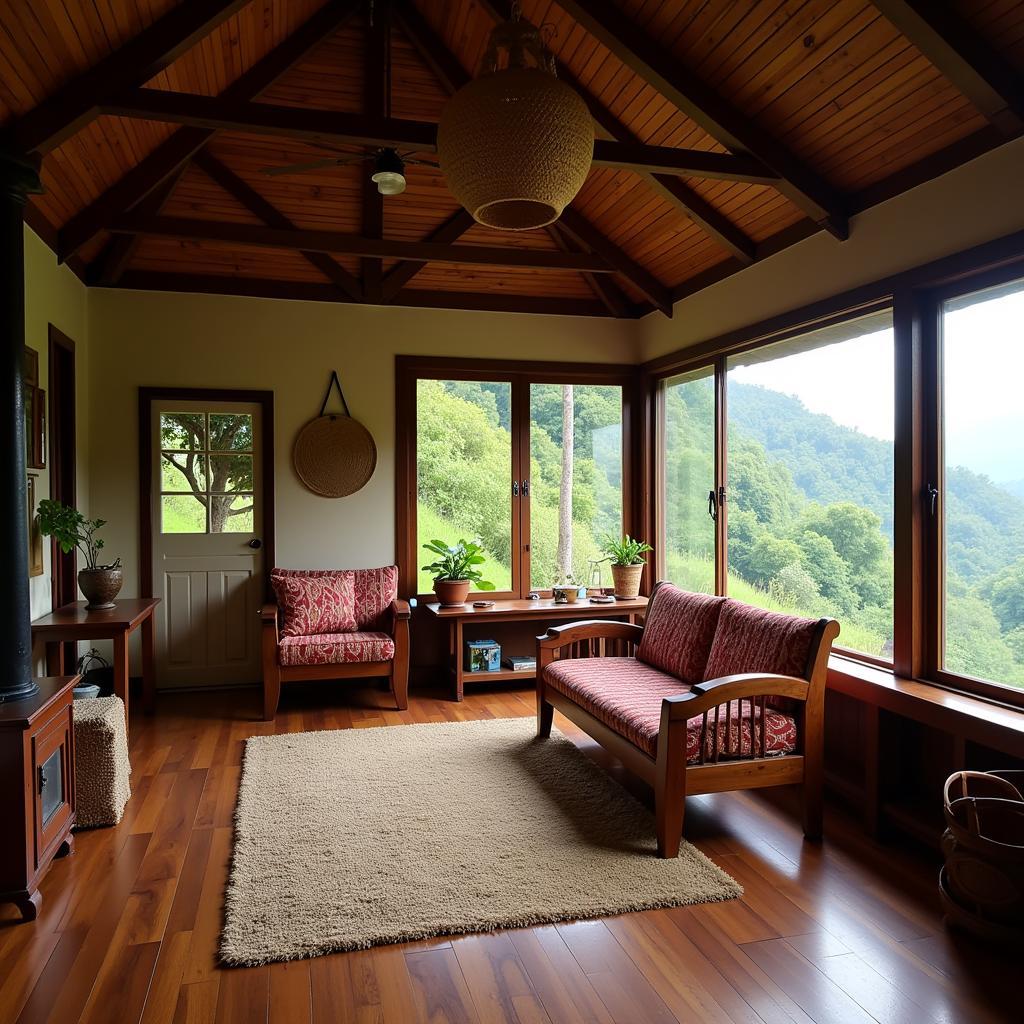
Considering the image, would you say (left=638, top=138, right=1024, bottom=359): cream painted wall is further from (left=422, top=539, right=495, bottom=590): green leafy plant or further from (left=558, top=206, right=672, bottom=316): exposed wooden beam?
(left=422, top=539, right=495, bottom=590): green leafy plant

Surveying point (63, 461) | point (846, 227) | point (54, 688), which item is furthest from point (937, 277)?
point (63, 461)

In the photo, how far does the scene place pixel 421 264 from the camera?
554 cm

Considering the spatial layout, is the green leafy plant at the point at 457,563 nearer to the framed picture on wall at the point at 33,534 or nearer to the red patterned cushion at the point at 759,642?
the red patterned cushion at the point at 759,642

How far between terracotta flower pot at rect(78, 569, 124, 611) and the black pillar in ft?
5.27

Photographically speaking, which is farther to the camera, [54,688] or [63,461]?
[63,461]

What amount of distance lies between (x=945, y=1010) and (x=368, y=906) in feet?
5.59

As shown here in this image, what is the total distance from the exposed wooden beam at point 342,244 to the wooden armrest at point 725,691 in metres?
3.26

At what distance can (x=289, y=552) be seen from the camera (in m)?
5.52

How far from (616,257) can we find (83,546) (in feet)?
13.1

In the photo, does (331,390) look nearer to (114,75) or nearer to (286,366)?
(286,366)

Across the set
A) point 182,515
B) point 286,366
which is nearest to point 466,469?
point 286,366

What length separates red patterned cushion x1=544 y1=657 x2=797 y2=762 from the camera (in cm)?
310

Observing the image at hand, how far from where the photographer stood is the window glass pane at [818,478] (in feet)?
12.0

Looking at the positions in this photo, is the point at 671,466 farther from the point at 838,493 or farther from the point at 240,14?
the point at 240,14
